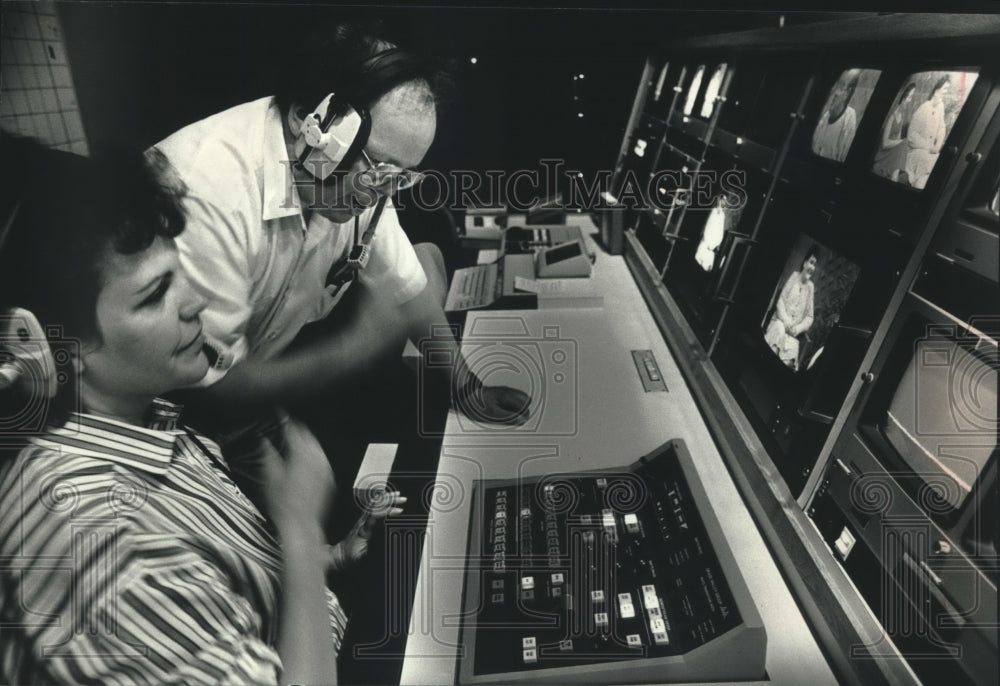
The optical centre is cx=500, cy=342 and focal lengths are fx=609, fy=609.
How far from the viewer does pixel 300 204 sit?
1024 mm

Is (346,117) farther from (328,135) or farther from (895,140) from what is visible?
(895,140)

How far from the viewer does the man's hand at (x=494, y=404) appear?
1501 millimetres

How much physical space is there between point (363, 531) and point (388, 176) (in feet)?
2.24

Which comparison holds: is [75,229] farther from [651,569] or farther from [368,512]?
[651,569]

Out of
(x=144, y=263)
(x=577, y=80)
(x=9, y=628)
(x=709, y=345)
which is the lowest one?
(x=9, y=628)

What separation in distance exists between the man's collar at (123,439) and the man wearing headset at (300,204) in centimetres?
9

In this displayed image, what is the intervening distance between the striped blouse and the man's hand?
2.05ft

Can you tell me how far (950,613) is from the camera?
95 centimetres

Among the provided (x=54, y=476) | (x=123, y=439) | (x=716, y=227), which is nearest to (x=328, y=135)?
(x=123, y=439)

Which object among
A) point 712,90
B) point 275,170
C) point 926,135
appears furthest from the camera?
point 712,90

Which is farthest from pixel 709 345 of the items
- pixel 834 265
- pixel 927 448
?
pixel 927 448

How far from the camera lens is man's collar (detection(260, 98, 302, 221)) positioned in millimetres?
993

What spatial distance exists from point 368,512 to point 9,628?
634mm

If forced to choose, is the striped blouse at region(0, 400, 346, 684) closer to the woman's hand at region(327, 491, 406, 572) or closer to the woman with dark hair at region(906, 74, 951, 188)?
the woman's hand at region(327, 491, 406, 572)
